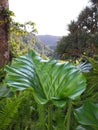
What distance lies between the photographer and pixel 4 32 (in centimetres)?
483

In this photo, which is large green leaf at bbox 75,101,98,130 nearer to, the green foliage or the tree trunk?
the green foliage

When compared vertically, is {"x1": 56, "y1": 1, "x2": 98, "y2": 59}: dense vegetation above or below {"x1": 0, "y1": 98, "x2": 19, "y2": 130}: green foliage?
below

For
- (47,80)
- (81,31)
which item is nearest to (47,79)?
(47,80)

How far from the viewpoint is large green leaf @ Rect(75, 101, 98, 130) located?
1.07 meters

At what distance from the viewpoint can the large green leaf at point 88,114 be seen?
1072 millimetres

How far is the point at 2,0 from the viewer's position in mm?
4613

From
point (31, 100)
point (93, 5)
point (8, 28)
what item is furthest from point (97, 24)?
point (31, 100)

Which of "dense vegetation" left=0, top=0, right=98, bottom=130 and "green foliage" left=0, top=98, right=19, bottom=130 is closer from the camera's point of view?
"dense vegetation" left=0, top=0, right=98, bottom=130

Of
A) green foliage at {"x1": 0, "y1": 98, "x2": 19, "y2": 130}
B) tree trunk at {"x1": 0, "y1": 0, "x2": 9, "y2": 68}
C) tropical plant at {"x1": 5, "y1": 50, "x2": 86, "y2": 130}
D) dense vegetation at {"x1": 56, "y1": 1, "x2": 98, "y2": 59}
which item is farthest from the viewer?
dense vegetation at {"x1": 56, "y1": 1, "x2": 98, "y2": 59}

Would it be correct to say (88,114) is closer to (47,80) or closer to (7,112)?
(47,80)

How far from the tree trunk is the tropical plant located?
3.20m

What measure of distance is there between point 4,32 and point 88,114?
387 centimetres

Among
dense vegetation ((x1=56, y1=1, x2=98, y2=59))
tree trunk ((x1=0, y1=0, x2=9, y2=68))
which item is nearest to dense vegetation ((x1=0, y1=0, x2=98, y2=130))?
tree trunk ((x1=0, y1=0, x2=9, y2=68))

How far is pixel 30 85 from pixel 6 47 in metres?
3.60
